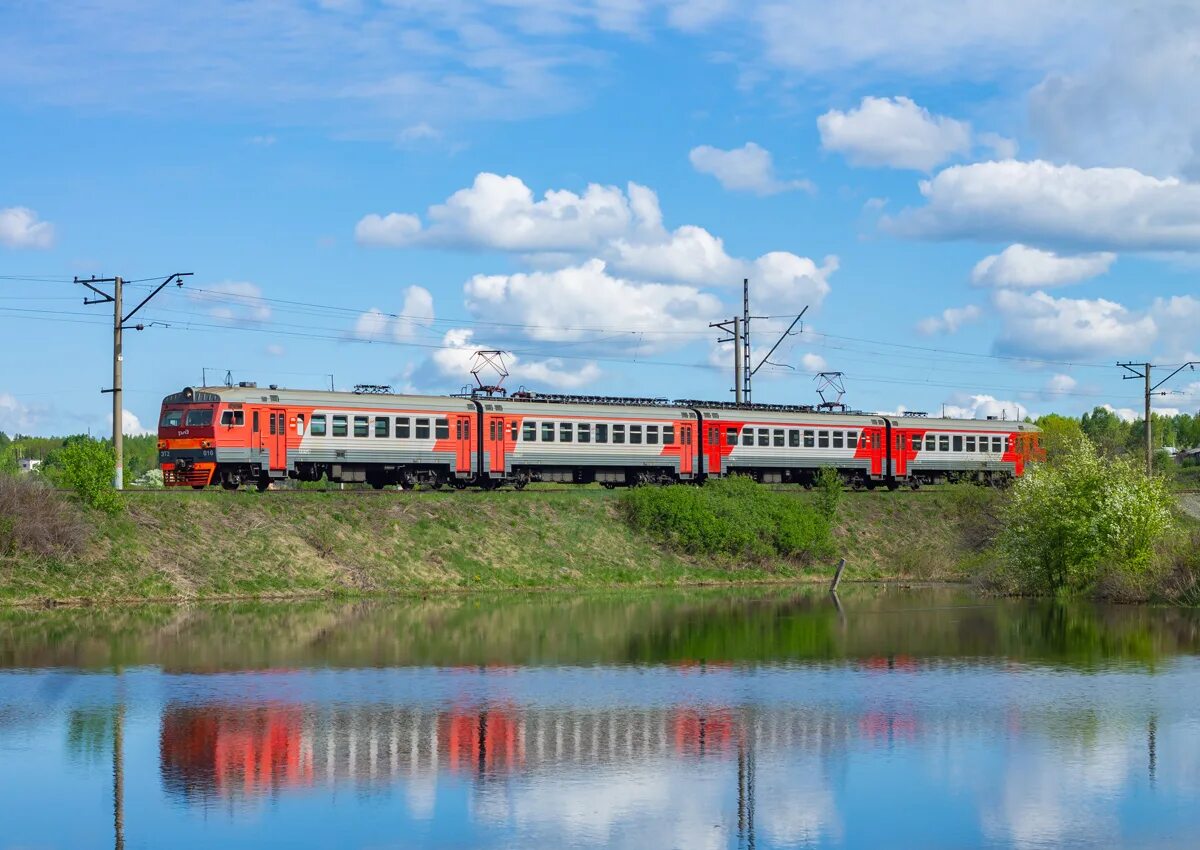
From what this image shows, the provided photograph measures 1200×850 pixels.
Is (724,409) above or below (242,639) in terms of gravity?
above

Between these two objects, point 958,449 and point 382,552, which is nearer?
point 382,552

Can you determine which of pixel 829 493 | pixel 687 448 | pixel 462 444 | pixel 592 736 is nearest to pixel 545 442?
pixel 462 444

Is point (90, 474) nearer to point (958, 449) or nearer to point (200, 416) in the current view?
point (200, 416)

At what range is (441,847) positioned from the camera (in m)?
15.5

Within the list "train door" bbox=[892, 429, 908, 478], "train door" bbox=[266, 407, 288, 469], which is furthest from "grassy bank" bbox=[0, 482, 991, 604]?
"train door" bbox=[892, 429, 908, 478]

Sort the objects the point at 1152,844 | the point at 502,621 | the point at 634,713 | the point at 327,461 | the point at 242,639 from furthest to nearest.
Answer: the point at 327,461 → the point at 502,621 → the point at 242,639 → the point at 634,713 → the point at 1152,844

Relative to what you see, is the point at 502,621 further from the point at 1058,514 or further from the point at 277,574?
the point at 1058,514

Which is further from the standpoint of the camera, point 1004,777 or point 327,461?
point 327,461

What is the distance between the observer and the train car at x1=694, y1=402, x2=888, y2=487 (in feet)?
221

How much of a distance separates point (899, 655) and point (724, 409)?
36.1m

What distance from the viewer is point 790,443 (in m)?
70.0

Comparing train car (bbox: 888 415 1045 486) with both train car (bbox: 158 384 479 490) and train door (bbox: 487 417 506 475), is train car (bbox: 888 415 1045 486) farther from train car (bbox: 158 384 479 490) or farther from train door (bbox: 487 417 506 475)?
train car (bbox: 158 384 479 490)

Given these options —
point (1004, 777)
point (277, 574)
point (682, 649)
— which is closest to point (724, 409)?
point (277, 574)

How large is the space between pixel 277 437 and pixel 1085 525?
29.0 m
